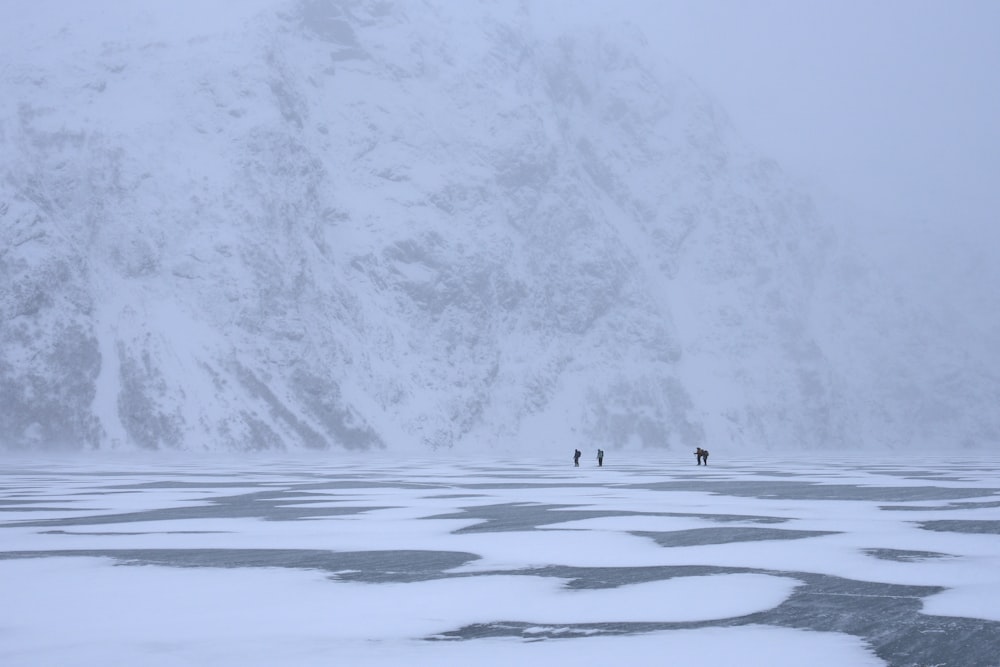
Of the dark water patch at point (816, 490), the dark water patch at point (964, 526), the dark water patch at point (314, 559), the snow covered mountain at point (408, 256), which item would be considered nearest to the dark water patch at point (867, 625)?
the dark water patch at point (314, 559)

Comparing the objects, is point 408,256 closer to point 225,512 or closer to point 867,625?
point 225,512

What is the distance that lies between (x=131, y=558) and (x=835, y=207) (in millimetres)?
173746

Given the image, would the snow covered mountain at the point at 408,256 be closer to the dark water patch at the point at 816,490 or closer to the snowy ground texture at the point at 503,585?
the dark water patch at the point at 816,490

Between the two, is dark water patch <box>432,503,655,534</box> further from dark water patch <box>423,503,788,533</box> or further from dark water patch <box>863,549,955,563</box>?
dark water patch <box>863,549,955,563</box>

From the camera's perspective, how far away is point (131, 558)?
12.6m

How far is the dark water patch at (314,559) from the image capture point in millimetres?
11508

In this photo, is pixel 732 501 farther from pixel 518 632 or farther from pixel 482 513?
pixel 518 632

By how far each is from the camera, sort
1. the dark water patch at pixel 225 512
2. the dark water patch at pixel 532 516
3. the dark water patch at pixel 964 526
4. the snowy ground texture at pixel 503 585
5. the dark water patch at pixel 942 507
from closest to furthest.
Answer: the snowy ground texture at pixel 503 585
the dark water patch at pixel 964 526
the dark water patch at pixel 532 516
the dark water patch at pixel 225 512
the dark water patch at pixel 942 507

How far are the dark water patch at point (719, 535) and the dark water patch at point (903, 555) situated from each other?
172cm

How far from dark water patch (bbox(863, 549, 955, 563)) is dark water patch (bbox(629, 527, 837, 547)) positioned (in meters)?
1.72

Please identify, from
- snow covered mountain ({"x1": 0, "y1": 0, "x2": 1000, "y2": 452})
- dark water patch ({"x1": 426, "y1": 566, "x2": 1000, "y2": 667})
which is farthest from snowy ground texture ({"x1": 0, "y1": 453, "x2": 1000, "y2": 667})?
snow covered mountain ({"x1": 0, "y1": 0, "x2": 1000, "y2": 452})

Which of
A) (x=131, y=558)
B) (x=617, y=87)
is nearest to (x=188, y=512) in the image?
(x=131, y=558)

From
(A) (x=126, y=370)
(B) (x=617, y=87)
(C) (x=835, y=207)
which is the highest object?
(B) (x=617, y=87)

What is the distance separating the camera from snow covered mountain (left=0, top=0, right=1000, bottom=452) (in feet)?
295
